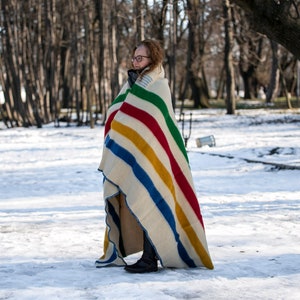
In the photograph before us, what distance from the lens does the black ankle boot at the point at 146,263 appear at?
210 inches

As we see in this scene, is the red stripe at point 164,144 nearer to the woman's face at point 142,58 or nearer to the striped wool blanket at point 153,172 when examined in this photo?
the striped wool blanket at point 153,172

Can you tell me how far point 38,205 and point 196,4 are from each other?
28.4 meters

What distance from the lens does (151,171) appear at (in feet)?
17.4

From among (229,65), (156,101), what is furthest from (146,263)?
(229,65)

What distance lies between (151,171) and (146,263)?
0.67 m

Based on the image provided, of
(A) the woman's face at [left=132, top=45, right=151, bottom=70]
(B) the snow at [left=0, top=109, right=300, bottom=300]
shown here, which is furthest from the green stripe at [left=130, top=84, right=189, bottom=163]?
(B) the snow at [left=0, top=109, right=300, bottom=300]

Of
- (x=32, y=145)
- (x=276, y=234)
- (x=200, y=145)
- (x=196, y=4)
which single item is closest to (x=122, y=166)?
(x=276, y=234)

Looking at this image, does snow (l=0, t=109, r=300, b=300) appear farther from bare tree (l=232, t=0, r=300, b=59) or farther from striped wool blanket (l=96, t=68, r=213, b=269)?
bare tree (l=232, t=0, r=300, b=59)

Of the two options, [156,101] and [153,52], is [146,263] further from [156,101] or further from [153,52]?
[153,52]

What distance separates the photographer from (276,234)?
23.2 ft

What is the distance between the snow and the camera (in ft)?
16.1

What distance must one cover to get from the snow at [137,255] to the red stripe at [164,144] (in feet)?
1.80

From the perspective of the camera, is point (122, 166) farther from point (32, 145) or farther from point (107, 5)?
point (107, 5)

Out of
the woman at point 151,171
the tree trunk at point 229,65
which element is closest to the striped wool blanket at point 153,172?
the woman at point 151,171
